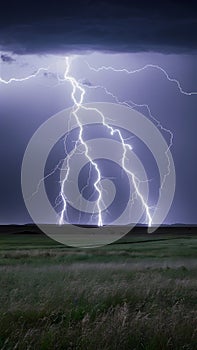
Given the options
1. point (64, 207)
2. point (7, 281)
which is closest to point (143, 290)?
point (7, 281)

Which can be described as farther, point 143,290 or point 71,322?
point 143,290

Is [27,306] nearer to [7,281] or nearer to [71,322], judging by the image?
[71,322]

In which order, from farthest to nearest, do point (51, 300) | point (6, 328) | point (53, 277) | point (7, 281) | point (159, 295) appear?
1. point (53, 277)
2. point (7, 281)
3. point (159, 295)
4. point (51, 300)
5. point (6, 328)

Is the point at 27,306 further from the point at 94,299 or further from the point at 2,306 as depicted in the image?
the point at 94,299

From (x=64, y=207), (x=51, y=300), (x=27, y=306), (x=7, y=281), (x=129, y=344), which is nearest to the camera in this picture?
(x=129, y=344)

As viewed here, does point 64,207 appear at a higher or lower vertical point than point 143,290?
higher

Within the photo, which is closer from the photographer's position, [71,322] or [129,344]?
[129,344]

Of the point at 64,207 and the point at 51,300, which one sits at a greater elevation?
the point at 64,207

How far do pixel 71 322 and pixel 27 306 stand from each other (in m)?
1.12

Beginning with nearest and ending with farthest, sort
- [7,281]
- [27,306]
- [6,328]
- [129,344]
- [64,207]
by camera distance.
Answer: [129,344], [6,328], [27,306], [7,281], [64,207]

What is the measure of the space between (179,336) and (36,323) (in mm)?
1897

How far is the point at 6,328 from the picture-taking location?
7465 mm

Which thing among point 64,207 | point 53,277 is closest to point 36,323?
point 53,277

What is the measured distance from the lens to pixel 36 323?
25.9ft
